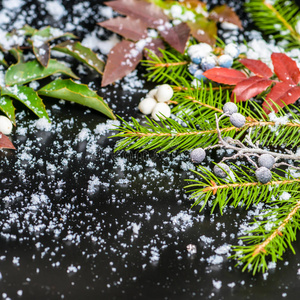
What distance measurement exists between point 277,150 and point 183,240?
0.21m

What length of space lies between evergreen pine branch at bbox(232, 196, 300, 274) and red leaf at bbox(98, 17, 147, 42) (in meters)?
0.39

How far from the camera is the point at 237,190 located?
55 cm

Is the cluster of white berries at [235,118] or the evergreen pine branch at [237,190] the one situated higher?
the cluster of white berries at [235,118]

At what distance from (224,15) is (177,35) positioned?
→ 13cm

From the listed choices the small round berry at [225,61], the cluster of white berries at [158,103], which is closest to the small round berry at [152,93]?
the cluster of white berries at [158,103]

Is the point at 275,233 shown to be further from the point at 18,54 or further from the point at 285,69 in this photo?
the point at 18,54

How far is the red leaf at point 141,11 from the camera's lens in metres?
0.79

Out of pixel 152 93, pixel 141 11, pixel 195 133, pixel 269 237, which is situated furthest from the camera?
pixel 141 11

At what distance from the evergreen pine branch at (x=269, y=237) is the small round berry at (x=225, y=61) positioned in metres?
0.25

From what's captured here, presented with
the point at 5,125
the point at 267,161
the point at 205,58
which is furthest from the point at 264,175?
the point at 5,125

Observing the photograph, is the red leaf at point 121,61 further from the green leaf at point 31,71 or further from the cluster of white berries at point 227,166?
the cluster of white berries at point 227,166

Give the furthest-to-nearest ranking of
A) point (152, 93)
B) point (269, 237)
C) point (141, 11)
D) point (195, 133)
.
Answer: point (141, 11)
point (152, 93)
point (195, 133)
point (269, 237)

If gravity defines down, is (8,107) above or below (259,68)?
below

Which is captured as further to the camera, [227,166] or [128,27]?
[128,27]
